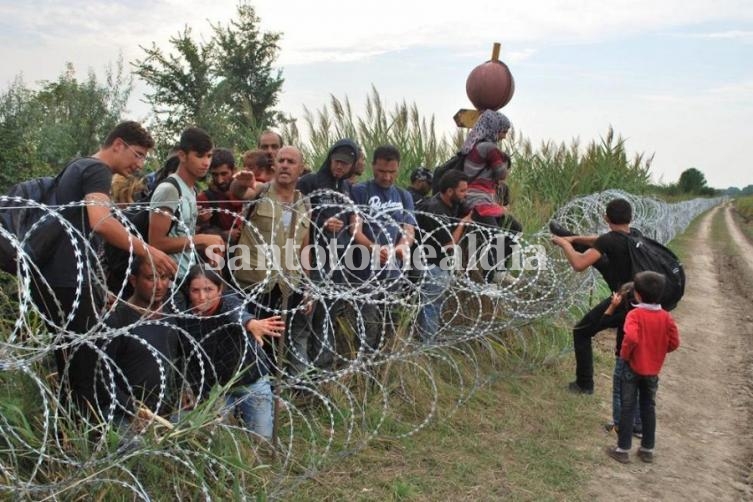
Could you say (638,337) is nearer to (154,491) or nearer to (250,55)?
(154,491)

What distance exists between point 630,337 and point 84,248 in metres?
3.15

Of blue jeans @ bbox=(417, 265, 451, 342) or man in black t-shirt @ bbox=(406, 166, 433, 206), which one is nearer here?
blue jeans @ bbox=(417, 265, 451, 342)

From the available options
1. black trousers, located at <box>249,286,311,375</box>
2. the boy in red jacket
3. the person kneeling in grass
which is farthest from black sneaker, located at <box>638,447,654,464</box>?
the person kneeling in grass

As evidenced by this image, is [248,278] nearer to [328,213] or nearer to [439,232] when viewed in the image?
[328,213]

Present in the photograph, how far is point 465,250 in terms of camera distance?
18.3 ft

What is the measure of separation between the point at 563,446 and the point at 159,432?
2.59 meters

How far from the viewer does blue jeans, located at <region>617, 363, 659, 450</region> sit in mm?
4211

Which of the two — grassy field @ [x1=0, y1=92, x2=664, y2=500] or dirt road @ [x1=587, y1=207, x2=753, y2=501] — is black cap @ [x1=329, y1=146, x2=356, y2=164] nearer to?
grassy field @ [x1=0, y1=92, x2=664, y2=500]

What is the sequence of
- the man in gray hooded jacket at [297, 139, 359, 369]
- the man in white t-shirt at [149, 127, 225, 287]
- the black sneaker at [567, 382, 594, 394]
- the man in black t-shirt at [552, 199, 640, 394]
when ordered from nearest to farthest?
the man in white t-shirt at [149, 127, 225, 287] → the man in gray hooded jacket at [297, 139, 359, 369] → the man in black t-shirt at [552, 199, 640, 394] → the black sneaker at [567, 382, 594, 394]

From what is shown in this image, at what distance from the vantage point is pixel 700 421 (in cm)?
511

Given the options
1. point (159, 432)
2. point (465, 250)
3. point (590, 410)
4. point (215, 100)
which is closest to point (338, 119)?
point (465, 250)

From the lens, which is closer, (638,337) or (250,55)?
(638,337)

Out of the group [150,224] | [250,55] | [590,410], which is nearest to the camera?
[150,224]

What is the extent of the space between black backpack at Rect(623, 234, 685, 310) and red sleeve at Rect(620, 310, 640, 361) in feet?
1.85
